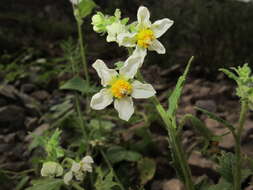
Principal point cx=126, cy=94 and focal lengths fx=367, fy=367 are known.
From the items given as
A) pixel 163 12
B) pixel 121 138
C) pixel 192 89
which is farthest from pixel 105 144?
pixel 163 12

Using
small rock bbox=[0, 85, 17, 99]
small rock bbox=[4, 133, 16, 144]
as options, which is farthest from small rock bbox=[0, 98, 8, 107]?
small rock bbox=[4, 133, 16, 144]

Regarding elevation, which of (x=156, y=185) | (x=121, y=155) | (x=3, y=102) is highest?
(x=3, y=102)

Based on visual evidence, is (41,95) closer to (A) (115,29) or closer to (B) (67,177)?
(B) (67,177)

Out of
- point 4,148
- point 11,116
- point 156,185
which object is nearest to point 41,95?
point 11,116

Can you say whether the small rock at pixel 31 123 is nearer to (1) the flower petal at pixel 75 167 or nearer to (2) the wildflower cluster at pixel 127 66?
(1) the flower petal at pixel 75 167

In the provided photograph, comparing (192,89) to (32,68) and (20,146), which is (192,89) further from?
(32,68)

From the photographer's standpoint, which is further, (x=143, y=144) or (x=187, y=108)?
(x=187, y=108)

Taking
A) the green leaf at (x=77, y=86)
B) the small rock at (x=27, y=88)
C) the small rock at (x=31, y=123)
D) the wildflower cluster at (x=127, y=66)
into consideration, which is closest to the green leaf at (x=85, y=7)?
the green leaf at (x=77, y=86)
